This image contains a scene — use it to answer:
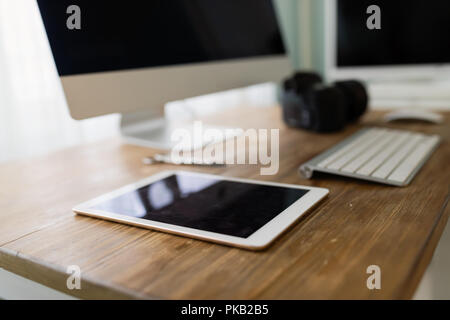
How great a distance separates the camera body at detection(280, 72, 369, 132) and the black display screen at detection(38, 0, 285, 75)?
156mm

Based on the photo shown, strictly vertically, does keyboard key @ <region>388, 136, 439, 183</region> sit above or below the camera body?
below

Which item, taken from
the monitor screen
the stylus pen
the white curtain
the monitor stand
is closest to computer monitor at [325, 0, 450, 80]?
the monitor screen

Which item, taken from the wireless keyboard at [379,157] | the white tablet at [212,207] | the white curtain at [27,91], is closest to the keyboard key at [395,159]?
the wireless keyboard at [379,157]

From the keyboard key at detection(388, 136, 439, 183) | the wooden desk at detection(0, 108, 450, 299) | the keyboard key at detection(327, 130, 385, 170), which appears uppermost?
the keyboard key at detection(327, 130, 385, 170)

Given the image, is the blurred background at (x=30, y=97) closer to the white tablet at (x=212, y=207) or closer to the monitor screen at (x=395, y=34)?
the monitor screen at (x=395, y=34)

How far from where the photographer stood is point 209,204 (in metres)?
0.52

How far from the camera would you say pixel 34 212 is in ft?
1.79

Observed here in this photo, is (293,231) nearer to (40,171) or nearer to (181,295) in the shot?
(181,295)

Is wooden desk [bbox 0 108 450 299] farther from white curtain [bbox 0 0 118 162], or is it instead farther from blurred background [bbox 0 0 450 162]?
white curtain [bbox 0 0 118 162]

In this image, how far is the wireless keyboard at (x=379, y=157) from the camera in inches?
23.7

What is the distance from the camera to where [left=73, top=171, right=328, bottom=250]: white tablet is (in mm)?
432

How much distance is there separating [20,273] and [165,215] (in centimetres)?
17

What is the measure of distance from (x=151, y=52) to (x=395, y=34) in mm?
662
